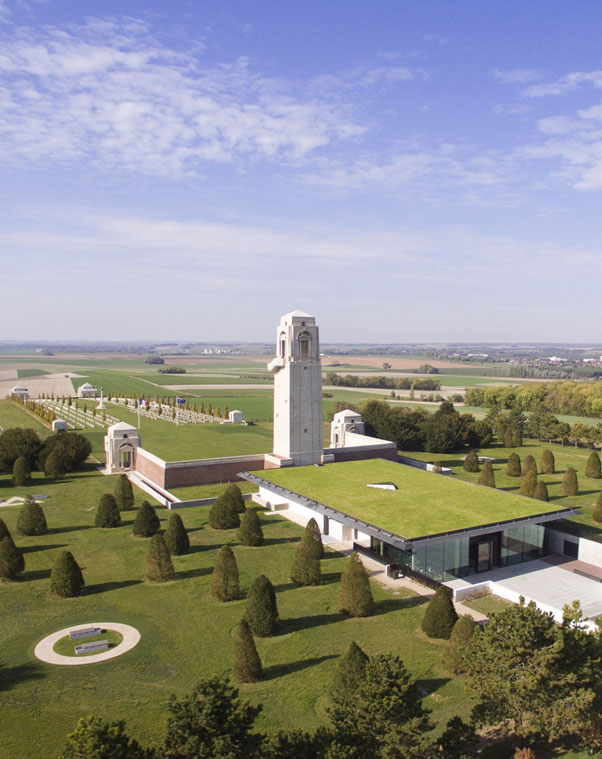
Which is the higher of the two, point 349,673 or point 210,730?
point 210,730

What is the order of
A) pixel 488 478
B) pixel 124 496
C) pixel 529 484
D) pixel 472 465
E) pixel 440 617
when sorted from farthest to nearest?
pixel 472 465
pixel 488 478
pixel 529 484
pixel 124 496
pixel 440 617

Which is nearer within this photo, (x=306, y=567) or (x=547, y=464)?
(x=306, y=567)

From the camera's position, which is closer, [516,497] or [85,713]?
[85,713]

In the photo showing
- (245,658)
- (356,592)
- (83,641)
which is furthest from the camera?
(356,592)

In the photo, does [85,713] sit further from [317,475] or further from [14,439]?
[14,439]

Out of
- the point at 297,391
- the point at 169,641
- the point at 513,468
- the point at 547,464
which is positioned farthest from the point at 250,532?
the point at 547,464

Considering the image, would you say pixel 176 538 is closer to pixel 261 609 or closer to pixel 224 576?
pixel 224 576

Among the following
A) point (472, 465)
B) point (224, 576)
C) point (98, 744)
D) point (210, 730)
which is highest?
point (98, 744)

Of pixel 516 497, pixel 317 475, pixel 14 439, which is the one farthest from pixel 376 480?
pixel 14 439
